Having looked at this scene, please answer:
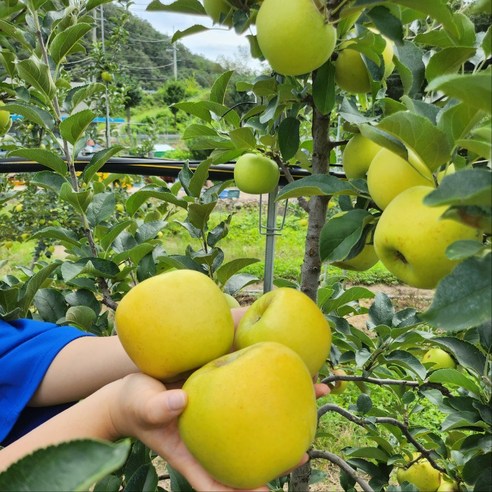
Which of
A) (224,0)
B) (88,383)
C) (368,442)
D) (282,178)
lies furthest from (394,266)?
(368,442)

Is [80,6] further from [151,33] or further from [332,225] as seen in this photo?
[151,33]

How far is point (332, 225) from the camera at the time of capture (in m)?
0.56

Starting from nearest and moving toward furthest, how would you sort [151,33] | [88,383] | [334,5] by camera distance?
1. [334,5]
2. [88,383]
3. [151,33]

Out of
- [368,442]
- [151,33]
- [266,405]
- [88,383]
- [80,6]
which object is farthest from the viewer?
[151,33]

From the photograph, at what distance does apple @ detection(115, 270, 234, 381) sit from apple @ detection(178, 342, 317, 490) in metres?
0.05

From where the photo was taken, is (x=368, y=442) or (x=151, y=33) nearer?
(x=368, y=442)

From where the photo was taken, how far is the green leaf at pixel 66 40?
985 mm

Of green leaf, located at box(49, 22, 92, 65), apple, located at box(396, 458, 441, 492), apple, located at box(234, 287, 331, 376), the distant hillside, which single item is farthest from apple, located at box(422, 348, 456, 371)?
the distant hillside

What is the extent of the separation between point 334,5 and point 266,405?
410mm

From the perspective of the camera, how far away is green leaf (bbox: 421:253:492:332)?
35cm

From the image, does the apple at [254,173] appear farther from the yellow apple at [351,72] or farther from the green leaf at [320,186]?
the green leaf at [320,186]

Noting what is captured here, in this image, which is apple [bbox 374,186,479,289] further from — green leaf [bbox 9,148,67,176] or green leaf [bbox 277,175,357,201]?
green leaf [bbox 9,148,67,176]

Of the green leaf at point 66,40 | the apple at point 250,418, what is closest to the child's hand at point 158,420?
the apple at point 250,418

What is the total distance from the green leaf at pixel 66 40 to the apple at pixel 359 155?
59 centimetres
